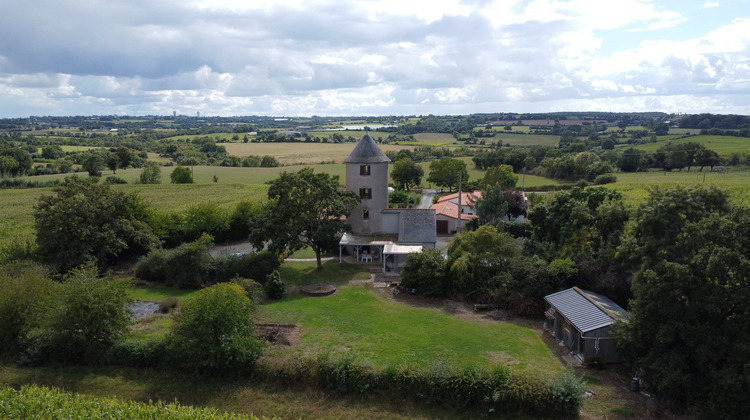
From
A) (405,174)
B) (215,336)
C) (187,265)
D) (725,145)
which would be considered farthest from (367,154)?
(725,145)

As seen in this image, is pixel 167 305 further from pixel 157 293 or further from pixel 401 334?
pixel 401 334

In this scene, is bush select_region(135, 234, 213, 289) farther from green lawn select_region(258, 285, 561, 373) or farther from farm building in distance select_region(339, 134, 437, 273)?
farm building in distance select_region(339, 134, 437, 273)

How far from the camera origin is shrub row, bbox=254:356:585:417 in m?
16.7

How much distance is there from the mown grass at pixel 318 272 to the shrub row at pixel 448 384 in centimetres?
1329

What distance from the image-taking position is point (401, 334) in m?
23.4

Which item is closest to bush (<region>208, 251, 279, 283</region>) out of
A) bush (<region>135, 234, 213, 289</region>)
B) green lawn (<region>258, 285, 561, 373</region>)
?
bush (<region>135, 234, 213, 289</region>)

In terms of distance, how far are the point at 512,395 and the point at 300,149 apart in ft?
380

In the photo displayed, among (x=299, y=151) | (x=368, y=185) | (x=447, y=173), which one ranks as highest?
(x=299, y=151)

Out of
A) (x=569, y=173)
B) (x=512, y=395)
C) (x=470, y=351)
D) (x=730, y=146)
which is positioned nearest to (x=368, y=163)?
(x=470, y=351)

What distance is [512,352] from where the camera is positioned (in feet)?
70.8

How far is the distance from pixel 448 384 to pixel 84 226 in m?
28.1

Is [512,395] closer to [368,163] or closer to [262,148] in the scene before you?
[368,163]

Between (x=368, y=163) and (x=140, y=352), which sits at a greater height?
(x=368, y=163)

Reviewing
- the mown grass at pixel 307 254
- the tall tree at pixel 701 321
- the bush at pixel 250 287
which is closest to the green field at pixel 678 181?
the tall tree at pixel 701 321
